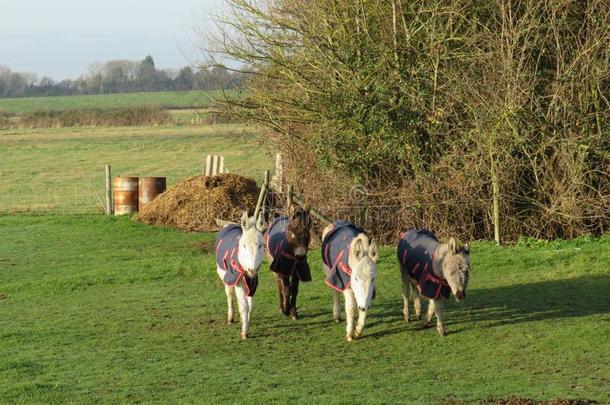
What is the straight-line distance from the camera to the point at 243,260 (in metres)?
13.1

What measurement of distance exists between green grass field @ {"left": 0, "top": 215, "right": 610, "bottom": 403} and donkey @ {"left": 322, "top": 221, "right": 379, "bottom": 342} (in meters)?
0.49

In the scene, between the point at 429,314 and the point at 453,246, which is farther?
the point at 429,314

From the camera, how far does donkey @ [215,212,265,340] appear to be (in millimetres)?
12953

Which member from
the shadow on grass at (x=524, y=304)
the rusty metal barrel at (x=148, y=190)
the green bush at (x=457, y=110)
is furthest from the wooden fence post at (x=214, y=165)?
the shadow on grass at (x=524, y=304)

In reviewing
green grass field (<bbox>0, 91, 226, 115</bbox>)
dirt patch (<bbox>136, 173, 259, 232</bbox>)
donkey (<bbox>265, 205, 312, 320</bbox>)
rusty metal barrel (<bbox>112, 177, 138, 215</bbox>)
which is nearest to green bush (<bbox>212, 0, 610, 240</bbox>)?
dirt patch (<bbox>136, 173, 259, 232</bbox>)

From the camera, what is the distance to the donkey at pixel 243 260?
13.0 metres

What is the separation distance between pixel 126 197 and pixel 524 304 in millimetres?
17212

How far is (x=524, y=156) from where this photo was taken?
69.9 ft

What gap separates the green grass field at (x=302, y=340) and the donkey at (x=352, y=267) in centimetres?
49

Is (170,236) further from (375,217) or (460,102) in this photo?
(460,102)

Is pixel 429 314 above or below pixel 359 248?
below

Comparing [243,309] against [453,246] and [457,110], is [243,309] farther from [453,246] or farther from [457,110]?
[457,110]

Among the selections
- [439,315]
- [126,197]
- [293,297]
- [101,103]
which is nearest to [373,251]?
[439,315]

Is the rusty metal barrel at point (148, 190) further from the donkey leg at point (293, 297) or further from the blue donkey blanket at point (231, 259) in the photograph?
the donkey leg at point (293, 297)
